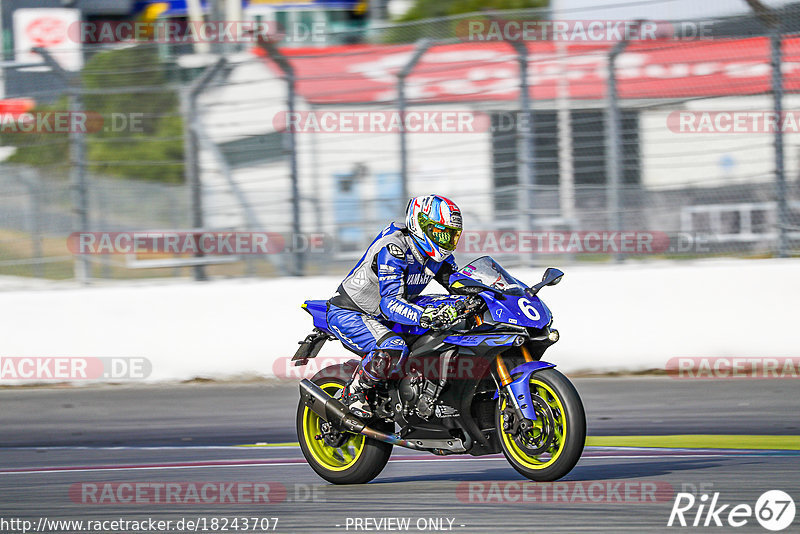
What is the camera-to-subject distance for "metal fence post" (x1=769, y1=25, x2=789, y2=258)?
10648 mm

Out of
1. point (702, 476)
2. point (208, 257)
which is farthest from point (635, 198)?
point (702, 476)

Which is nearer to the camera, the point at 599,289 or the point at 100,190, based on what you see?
the point at 599,289

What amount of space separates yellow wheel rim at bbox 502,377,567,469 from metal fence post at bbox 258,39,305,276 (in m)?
5.49

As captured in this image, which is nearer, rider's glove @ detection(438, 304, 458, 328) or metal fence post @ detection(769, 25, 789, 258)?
rider's glove @ detection(438, 304, 458, 328)

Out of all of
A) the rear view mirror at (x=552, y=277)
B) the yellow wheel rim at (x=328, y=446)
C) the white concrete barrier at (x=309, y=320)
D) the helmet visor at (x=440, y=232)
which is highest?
the helmet visor at (x=440, y=232)

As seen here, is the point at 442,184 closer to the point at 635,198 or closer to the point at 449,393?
the point at 635,198

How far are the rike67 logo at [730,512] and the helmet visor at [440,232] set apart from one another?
69.6 inches

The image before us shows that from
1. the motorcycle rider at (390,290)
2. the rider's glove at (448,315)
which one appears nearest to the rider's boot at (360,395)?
the motorcycle rider at (390,290)

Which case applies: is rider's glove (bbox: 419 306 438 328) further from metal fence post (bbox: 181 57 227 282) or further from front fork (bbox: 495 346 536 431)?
metal fence post (bbox: 181 57 227 282)

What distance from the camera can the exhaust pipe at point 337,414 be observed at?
6.57 meters

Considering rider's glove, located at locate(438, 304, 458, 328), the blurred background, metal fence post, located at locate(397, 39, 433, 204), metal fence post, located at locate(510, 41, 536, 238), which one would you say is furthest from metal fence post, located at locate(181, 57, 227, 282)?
rider's glove, located at locate(438, 304, 458, 328)

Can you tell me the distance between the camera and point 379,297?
22.3ft

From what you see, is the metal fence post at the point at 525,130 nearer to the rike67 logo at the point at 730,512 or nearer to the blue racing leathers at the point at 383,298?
the blue racing leathers at the point at 383,298

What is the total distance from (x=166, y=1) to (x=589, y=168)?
30136 millimetres
